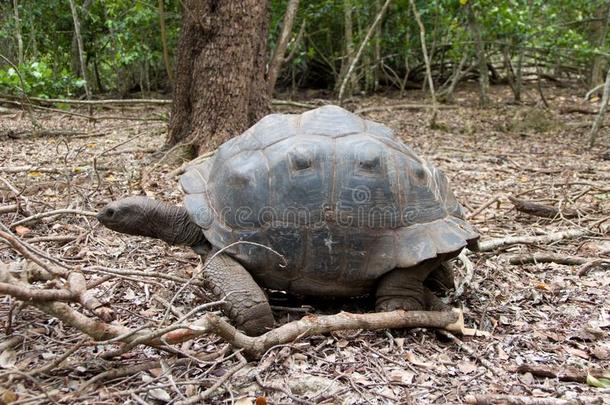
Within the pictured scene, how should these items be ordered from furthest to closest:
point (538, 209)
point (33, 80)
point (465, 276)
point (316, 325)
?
point (33, 80)
point (538, 209)
point (465, 276)
point (316, 325)

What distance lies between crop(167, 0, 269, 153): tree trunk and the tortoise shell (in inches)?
108

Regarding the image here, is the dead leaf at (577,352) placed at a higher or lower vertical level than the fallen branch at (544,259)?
lower

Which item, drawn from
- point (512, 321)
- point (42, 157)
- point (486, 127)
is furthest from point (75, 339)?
point (486, 127)

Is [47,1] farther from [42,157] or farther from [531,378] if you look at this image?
[531,378]

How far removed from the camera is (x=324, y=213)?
115 inches

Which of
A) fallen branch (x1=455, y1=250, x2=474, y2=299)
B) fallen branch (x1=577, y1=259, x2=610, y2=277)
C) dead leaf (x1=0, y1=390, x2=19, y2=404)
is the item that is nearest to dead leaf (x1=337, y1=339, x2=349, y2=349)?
fallen branch (x1=455, y1=250, x2=474, y2=299)

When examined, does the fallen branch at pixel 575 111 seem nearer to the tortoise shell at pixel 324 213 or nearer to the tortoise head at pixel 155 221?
the tortoise shell at pixel 324 213

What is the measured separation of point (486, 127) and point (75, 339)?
9.12 meters

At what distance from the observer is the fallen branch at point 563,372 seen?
2576 mm

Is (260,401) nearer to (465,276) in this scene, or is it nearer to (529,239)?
(465,276)

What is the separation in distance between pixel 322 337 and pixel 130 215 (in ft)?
4.35

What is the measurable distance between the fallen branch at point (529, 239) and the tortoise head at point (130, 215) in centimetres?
240

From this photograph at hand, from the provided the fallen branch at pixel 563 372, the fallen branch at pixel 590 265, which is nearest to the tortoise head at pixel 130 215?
the fallen branch at pixel 563 372

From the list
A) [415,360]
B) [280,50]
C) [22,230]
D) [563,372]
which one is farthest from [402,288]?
[280,50]
